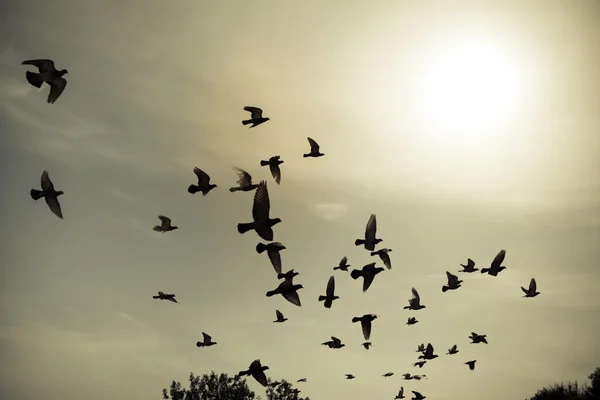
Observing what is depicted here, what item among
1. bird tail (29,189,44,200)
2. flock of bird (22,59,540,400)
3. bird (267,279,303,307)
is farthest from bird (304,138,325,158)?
bird tail (29,189,44,200)

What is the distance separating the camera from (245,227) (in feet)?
80.8

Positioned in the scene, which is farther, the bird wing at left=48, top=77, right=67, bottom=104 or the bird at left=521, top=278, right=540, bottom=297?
the bird at left=521, top=278, right=540, bottom=297

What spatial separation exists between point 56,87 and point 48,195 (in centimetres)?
467

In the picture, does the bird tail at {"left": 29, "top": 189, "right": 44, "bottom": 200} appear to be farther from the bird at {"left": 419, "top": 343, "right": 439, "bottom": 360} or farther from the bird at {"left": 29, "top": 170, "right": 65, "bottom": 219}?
the bird at {"left": 419, "top": 343, "right": 439, "bottom": 360}

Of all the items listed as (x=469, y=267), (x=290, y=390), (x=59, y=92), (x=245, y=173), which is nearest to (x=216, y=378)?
(x=290, y=390)

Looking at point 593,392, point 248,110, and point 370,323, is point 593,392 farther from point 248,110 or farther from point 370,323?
point 248,110

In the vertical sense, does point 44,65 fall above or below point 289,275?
above

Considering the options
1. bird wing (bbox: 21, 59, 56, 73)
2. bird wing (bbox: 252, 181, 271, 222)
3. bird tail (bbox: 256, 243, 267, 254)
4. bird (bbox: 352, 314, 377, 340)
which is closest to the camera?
bird wing (bbox: 252, 181, 271, 222)

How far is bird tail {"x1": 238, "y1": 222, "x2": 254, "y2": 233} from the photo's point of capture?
24547 millimetres

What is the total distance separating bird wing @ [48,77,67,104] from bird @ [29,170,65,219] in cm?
384

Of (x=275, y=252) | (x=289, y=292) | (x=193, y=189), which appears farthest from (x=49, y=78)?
(x=289, y=292)

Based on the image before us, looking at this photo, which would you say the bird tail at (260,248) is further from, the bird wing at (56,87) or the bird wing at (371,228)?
the bird wing at (56,87)

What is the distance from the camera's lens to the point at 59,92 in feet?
86.7

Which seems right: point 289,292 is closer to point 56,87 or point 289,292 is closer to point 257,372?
point 257,372
